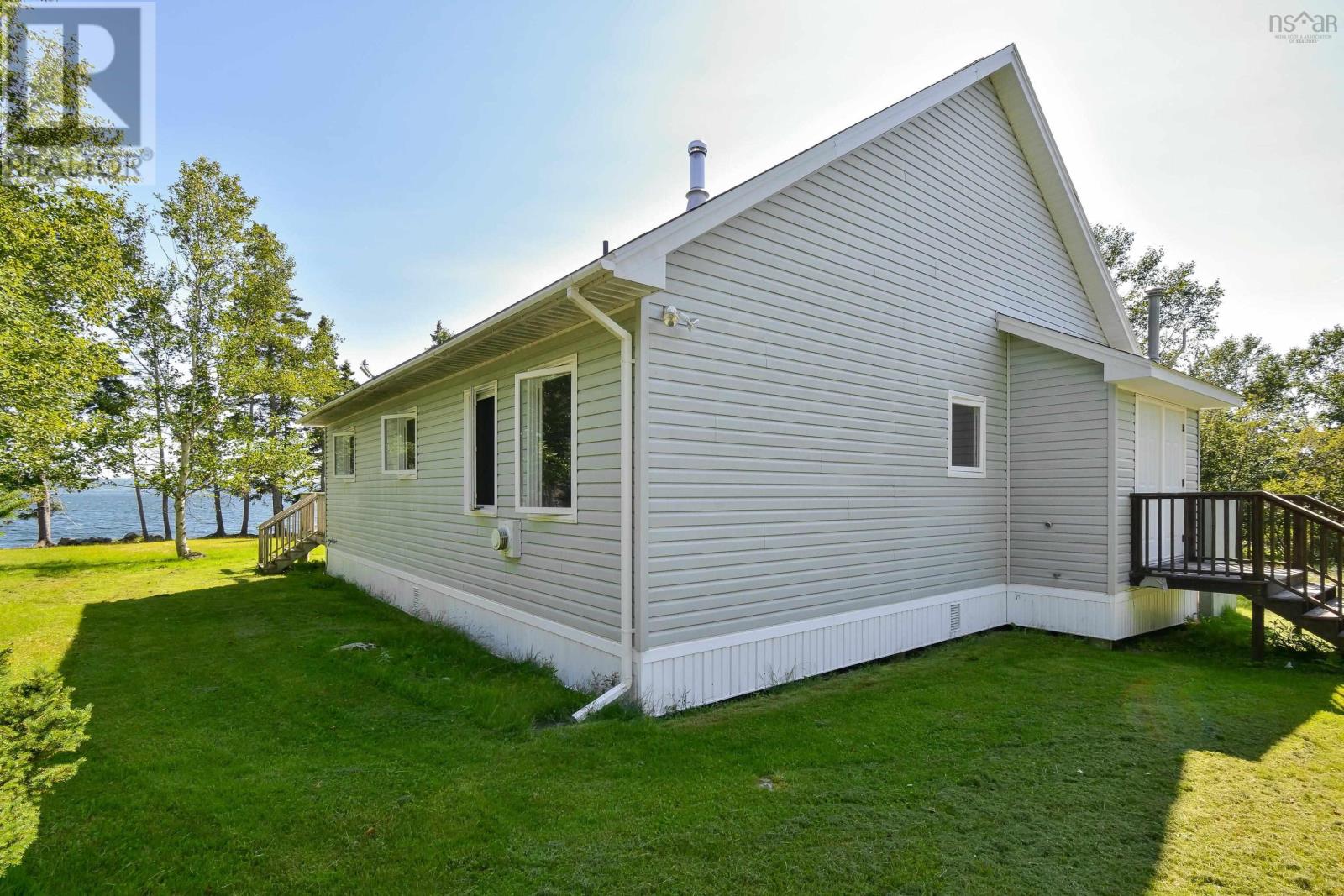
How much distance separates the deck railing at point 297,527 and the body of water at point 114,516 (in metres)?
4.03

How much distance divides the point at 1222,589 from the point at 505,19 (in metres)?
11.3

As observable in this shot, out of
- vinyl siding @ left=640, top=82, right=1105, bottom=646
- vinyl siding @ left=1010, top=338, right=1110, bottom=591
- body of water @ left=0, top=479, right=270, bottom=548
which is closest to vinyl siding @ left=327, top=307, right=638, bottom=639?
vinyl siding @ left=640, top=82, right=1105, bottom=646

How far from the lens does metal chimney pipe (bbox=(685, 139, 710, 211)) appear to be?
678cm

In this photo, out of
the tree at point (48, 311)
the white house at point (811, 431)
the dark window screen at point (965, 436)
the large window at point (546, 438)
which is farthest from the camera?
the tree at point (48, 311)

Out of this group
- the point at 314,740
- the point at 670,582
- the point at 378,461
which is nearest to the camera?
the point at 314,740

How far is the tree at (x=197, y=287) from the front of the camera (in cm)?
1570

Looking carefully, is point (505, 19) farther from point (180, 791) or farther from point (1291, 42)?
point (1291, 42)

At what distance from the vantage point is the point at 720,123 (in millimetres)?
8352

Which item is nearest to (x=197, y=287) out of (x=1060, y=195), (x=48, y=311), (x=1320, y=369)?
(x=48, y=311)

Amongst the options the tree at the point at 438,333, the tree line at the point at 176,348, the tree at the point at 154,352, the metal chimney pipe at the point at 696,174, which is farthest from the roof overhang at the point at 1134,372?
the tree at the point at 438,333

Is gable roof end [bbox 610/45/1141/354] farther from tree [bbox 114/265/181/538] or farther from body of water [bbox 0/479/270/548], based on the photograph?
tree [bbox 114/265/181/538]

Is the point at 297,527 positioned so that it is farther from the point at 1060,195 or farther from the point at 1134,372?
the point at 1060,195

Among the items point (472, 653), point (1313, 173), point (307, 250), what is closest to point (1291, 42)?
point (1313, 173)

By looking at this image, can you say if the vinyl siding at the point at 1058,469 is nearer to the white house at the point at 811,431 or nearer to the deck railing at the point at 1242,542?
the white house at the point at 811,431
